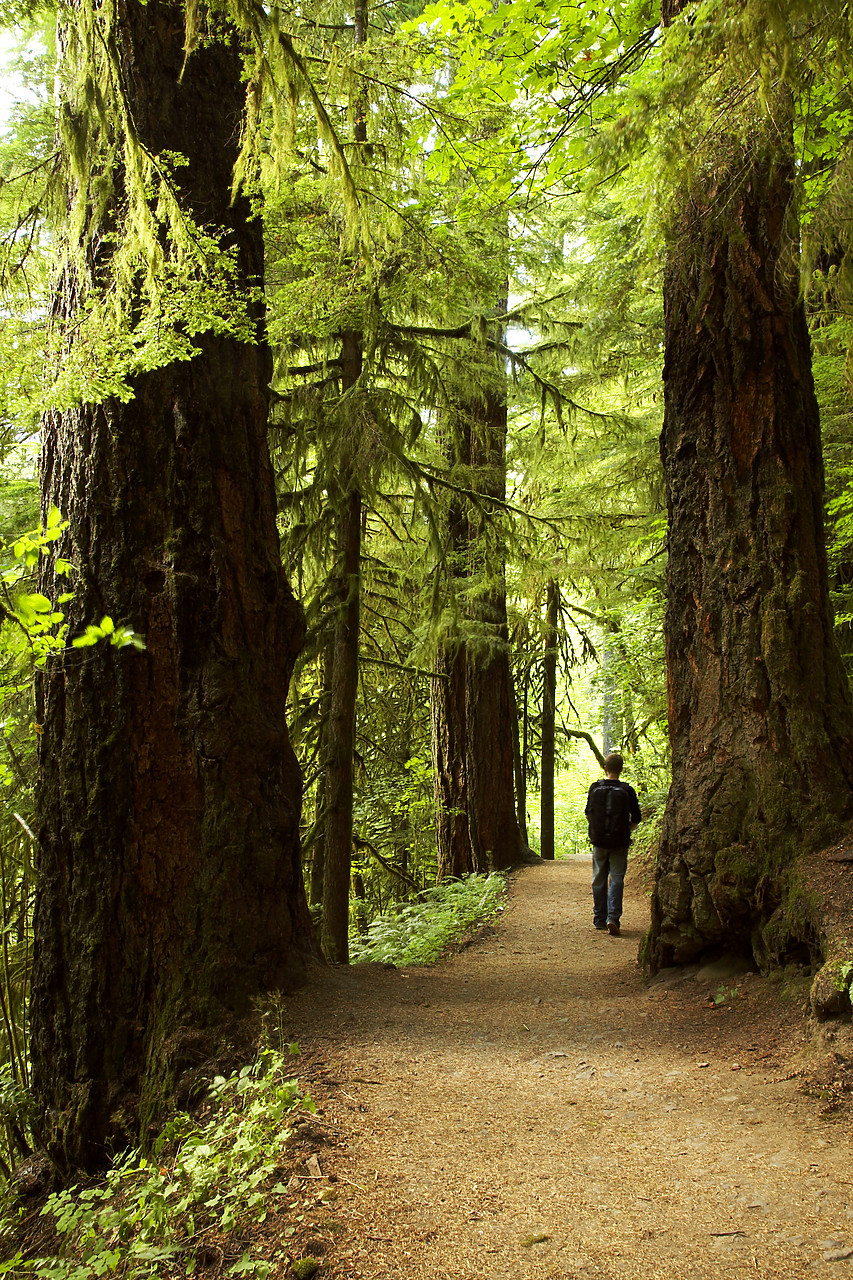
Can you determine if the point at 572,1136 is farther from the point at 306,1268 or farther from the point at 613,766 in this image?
the point at 613,766

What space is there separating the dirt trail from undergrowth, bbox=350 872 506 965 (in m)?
2.23

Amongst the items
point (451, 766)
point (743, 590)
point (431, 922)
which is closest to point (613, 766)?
point (431, 922)

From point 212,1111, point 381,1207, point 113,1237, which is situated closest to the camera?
point 381,1207

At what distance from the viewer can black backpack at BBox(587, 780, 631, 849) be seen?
776 centimetres

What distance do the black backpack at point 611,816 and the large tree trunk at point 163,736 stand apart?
150 inches

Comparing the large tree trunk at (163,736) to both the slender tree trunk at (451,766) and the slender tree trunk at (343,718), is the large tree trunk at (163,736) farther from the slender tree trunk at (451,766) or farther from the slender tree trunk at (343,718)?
the slender tree trunk at (451,766)

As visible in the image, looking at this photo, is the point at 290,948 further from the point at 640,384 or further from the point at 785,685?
the point at 640,384

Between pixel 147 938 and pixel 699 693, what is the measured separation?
389cm

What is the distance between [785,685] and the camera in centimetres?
491

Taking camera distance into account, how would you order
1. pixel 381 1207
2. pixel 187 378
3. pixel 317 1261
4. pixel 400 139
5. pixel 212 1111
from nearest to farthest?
pixel 317 1261 → pixel 381 1207 → pixel 212 1111 → pixel 187 378 → pixel 400 139

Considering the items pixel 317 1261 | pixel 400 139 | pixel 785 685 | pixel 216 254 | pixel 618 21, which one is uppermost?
pixel 618 21

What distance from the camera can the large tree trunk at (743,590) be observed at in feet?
15.6

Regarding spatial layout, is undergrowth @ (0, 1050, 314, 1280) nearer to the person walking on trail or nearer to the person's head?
the person walking on trail

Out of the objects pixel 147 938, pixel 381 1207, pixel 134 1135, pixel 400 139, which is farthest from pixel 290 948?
pixel 400 139
